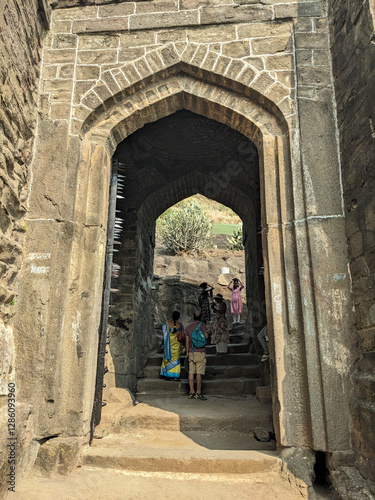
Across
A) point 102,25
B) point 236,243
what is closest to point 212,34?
point 102,25

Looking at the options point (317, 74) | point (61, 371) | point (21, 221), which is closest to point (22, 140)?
point (21, 221)

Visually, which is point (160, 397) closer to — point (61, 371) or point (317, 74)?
point (61, 371)

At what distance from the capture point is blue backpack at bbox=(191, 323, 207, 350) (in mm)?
5957

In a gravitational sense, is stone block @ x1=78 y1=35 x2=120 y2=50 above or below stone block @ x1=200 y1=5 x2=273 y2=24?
below

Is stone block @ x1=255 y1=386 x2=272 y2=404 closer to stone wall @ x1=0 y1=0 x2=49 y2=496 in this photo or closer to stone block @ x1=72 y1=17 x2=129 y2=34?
stone wall @ x1=0 y1=0 x2=49 y2=496

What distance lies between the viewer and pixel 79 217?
379 cm

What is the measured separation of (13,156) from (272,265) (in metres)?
2.62

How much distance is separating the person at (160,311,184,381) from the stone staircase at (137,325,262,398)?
0.14 metres

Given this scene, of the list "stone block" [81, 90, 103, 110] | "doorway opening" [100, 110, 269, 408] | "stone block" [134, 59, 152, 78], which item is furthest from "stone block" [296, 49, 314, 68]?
"doorway opening" [100, 110, 269, 408]

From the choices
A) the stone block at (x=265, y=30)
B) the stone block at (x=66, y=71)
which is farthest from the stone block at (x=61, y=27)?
the stone block at (x=265, y=30)

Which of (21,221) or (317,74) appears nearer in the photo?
(21,221)

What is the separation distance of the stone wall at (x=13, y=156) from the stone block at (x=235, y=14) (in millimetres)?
1864

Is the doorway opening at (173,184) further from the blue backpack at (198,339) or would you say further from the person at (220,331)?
the blue backpack at (198,339)

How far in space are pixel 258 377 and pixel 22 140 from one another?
529 centimetres
